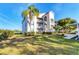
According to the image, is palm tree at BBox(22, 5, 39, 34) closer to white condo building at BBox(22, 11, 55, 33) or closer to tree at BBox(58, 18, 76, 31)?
white condo building at BBox(22, 11, 55, 33)

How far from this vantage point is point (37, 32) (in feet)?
6.44

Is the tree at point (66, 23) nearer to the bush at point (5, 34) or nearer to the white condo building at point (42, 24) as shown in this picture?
the white condo building at point (42, 24)

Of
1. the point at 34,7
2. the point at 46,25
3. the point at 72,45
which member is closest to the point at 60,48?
the point at 72,45

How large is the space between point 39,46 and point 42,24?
8.4 inches

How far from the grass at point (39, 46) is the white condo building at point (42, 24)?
0.07m

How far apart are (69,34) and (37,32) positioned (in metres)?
0.30

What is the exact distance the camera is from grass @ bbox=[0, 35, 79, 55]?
1.92 m

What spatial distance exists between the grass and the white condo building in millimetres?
67

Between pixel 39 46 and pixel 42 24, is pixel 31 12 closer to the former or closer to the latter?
pixel 42 24

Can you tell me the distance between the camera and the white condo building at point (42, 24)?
1967mm

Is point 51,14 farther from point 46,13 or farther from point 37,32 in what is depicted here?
point 37,32

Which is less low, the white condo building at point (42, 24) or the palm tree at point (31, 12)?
the palm tree at point (31, 12)

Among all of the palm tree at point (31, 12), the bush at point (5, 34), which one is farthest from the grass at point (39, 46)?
the palm tree at point (31, 12)

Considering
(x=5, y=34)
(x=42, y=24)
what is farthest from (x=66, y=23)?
(x=5, y=34)
